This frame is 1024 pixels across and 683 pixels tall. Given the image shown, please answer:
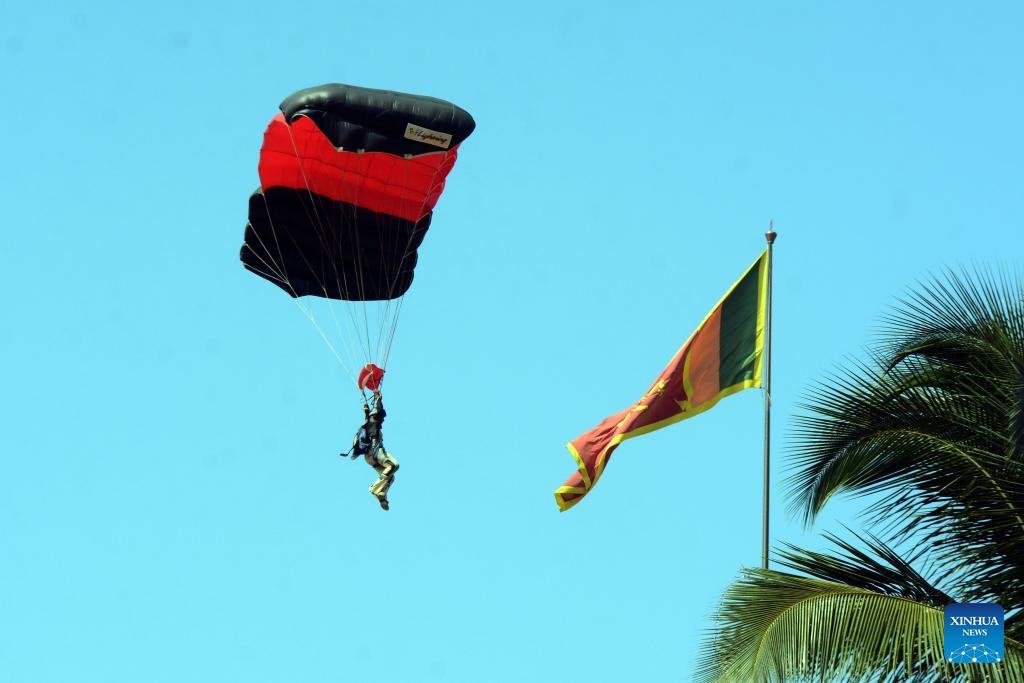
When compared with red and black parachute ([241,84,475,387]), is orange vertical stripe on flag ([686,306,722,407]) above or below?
below

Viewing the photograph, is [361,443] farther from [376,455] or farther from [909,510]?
[909,510]

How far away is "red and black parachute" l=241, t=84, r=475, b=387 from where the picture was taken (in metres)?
30.7

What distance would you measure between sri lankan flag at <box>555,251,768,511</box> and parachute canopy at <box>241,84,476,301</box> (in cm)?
901

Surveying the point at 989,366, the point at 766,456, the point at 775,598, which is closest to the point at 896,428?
the point at 989,366

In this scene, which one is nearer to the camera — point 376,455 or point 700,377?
point 700,377

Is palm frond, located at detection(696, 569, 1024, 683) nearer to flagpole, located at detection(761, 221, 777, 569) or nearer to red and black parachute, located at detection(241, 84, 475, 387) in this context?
flagpole, located at detection(761, 221, 777, 569)

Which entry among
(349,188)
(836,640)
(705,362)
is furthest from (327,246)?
(836,640)

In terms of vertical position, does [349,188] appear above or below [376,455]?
above

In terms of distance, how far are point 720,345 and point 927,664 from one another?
7926mm

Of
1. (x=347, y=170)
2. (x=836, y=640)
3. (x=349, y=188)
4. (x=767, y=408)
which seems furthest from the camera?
(x=349, y=188)

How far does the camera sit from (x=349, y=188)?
33.0m

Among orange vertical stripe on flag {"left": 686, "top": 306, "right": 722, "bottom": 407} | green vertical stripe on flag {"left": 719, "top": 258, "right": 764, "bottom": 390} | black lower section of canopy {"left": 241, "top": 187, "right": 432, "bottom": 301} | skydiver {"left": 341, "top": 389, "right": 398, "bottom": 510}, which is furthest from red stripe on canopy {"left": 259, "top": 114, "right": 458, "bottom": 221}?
orange vertical stripe on flag {"left": 686, "top": 306, "right": 722, "bottom": 407}

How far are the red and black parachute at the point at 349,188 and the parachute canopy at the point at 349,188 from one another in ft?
0.06

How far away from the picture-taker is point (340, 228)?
3388 cm
